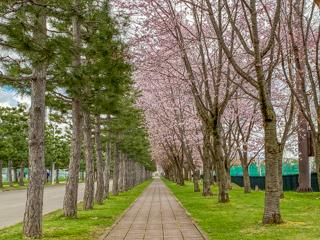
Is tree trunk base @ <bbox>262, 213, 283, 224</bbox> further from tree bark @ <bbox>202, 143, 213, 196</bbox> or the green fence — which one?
the green fence

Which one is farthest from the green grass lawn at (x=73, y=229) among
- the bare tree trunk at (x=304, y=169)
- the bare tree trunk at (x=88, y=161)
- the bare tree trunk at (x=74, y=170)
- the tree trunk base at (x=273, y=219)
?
the bare tree trunk at (x=304, y=169)

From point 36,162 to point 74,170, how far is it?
4.89 meters

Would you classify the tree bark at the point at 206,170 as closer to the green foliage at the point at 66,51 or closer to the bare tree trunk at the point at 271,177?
the green foliage at the point at 66,51

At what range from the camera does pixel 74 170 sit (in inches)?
617

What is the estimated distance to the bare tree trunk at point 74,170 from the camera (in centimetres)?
1538

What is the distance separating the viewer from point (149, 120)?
39812mm

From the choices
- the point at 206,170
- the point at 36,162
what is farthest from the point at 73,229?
the point at 206,170

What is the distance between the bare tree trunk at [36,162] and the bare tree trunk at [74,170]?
4.34 m

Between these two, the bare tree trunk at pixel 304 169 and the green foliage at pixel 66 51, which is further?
the bare tree trunk at pixel 304 169

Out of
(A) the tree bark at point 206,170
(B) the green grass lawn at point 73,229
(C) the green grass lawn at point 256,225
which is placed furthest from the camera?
(A) the tree bark at point 206,170

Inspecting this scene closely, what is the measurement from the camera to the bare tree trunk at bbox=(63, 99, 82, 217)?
1538 cm

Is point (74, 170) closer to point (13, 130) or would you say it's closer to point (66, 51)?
point (66, 51)

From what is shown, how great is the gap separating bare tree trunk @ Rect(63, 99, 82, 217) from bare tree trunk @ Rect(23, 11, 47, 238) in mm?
4342

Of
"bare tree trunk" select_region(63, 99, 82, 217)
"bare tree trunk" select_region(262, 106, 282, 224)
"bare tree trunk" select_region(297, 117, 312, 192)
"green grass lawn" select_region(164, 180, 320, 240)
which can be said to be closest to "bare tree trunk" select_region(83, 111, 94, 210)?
"bare tree trunk" select_region(63, 99, 82, 217)
